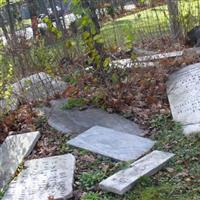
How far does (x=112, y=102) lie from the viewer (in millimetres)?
4859

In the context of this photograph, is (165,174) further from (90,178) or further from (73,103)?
(73,103)

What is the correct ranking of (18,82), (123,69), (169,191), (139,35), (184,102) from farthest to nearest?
(139,35) < (18,82) < (123,69) < (184,102) < (169,191)

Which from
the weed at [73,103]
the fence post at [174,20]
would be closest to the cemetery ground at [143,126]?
the weed at [73,103]

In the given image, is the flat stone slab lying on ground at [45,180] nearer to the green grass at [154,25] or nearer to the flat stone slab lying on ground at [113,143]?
→ the flat stone slab lying on ground at [113,143]

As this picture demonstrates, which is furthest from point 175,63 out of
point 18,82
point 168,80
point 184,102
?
point 18,82

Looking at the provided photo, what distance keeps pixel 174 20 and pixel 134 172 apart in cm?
468

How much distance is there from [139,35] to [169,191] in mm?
5332

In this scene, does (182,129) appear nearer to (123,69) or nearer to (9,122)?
(123,69)

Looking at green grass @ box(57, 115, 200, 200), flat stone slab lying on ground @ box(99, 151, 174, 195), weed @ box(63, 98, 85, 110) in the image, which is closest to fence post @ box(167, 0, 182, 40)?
weed @ box(63, 98, 85, 110)

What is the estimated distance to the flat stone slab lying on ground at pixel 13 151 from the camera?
155 inches

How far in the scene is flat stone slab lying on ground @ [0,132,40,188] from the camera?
3.93 m

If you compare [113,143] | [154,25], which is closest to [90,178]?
[113,143]

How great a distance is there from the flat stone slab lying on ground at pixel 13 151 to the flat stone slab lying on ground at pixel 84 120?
32 cm

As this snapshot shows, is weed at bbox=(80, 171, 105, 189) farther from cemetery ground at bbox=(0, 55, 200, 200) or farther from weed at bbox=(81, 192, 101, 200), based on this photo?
weed at bbox=(81, 192, 101, 200)
